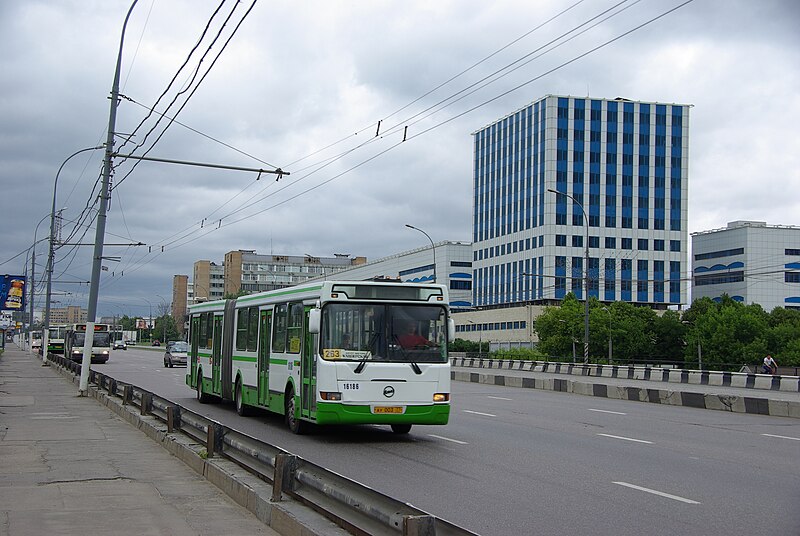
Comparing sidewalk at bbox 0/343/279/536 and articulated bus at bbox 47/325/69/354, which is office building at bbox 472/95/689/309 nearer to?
articulated bus at bbox 47/325/69/354

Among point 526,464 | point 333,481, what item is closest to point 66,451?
point 526,464

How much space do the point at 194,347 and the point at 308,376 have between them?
10.9 metres

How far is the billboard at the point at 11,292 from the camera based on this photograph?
6475 centimetres

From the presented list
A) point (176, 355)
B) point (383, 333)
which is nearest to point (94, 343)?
point (176, 355)

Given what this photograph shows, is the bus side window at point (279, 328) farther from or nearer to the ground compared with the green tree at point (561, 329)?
nearer to the ground

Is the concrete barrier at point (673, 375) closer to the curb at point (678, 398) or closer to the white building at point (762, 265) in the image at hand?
the curb at point (678, 398)

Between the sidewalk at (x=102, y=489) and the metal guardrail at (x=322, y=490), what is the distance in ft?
1.44

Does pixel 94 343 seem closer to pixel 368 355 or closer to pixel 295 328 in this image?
pixel 295 328

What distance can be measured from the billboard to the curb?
4010 cm

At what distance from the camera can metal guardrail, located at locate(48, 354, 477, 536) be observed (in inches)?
232

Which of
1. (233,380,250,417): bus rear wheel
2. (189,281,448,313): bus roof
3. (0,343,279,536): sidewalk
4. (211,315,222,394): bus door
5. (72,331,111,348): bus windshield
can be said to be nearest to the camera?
(0,343,279,536): sidewalk

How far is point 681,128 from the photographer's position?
344 feet

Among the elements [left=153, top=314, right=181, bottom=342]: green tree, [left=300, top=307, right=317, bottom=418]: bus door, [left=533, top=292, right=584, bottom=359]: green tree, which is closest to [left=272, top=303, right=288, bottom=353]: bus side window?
[left=300, top=307, right=317, bottom=418]: bus door

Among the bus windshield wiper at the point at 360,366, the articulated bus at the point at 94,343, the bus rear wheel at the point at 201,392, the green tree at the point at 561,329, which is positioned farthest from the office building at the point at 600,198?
the bus windshield wiper at the point at 360,366
